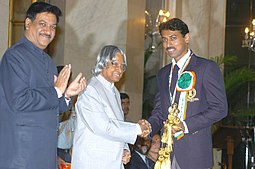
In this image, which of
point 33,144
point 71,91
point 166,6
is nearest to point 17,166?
point 33,144

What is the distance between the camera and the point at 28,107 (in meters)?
4.14

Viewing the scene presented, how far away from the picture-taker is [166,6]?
13.4m

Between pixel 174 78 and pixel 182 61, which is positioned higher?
pixel 182 61

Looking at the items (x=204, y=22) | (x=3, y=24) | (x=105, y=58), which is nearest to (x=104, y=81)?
(x=105, y=58)

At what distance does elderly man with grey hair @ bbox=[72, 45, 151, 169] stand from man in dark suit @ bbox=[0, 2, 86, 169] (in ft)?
2.01

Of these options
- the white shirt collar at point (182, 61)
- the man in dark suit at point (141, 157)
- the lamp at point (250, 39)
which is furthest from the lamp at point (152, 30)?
the white shirt collar at point (182, 61)

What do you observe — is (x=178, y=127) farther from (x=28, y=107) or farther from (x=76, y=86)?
(x=28, y=107)

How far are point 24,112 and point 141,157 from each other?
2.72 metres

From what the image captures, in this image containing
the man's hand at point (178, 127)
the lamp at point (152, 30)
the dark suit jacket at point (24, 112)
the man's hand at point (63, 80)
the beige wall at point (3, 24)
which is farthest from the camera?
the lamp at point (152, 30)

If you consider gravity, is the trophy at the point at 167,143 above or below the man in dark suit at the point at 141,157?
above

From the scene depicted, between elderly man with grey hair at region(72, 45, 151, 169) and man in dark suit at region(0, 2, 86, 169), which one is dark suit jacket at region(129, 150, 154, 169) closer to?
elderly man with grey hair at region(72, 45, 151, 169)

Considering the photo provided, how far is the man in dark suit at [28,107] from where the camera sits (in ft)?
13.6

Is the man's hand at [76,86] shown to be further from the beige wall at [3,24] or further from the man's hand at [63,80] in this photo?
the beige wall at [3,24]

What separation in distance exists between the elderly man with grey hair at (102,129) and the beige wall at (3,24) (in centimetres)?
182
